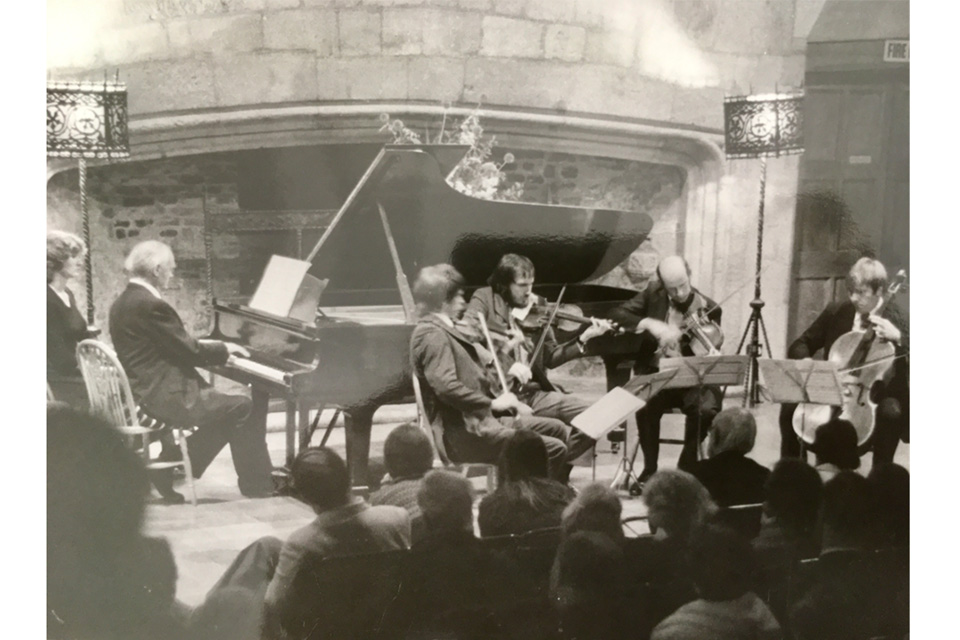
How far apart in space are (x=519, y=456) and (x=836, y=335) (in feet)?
4.40

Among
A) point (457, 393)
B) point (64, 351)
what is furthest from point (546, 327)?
point (64, 351)

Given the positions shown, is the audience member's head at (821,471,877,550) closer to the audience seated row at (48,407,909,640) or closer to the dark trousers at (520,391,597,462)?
the audience seated row at (48,407,909,640)

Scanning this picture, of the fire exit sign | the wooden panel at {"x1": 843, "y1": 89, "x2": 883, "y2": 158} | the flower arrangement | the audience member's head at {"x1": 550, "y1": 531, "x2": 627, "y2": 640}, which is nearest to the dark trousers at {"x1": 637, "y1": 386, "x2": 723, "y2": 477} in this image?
the audience member's head at {"x1": 550, "y1": 531, "x2": 627, "y2": 640}

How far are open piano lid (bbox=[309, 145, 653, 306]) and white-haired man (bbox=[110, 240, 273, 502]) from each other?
19.7 inches

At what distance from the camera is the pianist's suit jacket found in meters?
3.27

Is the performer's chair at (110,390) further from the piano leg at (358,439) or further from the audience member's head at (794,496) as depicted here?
the audience member's head at (794,496)

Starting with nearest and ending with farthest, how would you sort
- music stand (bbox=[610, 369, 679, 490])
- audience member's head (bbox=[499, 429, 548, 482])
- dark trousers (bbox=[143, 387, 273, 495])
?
dark trousers (bbox=[143, 387, 273, 495]) < audience member's head (bbox=[499, 429, 548, 482]) < music stand (bbox=[610, 369, 679, 490])

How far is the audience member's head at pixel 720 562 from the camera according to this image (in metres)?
3.44

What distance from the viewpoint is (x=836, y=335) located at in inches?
141

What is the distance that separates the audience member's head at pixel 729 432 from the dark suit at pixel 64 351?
2.27m

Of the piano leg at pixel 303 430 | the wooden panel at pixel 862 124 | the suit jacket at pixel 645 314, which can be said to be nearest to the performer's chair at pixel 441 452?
the piano leg at pixel 303 430

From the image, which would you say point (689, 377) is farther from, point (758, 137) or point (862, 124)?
point (862, 124)

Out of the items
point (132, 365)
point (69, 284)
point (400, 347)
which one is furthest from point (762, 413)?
point (69, 284)
